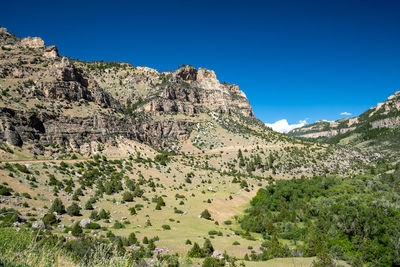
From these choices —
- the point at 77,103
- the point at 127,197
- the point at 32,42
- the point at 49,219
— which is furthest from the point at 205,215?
the point at 32,42

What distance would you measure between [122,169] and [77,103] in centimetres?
3176

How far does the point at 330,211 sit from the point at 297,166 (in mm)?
55831

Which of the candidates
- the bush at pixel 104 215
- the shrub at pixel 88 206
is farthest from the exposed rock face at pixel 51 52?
the bush at pixel 104 215

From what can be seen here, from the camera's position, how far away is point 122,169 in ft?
165

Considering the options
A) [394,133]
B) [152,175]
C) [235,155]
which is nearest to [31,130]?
[152,175]

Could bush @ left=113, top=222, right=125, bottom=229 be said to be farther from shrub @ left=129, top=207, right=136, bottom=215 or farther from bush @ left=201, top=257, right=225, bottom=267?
bush @ left=201, top=257, right=225, bottom=267

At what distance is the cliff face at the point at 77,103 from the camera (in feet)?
170

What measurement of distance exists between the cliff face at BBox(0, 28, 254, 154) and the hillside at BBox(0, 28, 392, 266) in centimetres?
34

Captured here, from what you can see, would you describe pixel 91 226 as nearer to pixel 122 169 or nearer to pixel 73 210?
pixel 73 210

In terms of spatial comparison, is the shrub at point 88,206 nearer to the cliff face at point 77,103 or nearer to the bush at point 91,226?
the bush at point 91,226

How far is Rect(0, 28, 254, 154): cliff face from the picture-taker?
5194 cm

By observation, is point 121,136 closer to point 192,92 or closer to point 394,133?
point 192,92

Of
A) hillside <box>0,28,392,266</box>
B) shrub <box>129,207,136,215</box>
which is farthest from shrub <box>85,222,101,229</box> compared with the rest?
shrub <box>129,207,136,215</box>

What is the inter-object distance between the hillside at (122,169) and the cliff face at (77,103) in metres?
0.34
